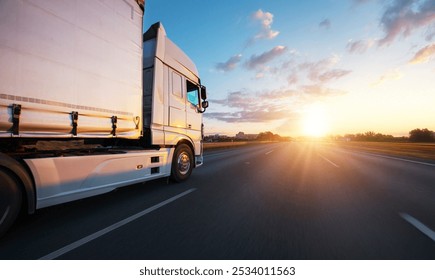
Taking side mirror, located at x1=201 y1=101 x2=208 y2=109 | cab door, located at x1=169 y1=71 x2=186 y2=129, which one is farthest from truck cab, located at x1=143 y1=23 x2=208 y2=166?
side mirror, located at x1=201 y1=101 x2=208 y2=109

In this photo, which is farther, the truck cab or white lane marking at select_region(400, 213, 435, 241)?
the truck cab

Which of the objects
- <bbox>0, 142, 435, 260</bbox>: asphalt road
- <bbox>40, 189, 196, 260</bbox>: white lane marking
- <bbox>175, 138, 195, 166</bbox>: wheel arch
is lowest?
<bbox>0, 142, 435, 260</bbox>: asphalt road

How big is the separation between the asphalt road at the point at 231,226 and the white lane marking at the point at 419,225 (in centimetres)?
2

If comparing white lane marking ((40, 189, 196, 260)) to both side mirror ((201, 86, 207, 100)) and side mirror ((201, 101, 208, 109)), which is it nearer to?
side mirror ((201, 101, 208, 109))

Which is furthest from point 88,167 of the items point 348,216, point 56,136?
point 348,216

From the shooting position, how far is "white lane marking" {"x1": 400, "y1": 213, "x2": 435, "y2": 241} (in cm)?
293

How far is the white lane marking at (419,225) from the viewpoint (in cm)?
293

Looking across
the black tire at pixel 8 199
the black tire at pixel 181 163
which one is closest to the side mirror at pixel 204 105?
the black tire at pixel 181 163

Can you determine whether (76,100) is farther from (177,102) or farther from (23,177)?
(177,102)

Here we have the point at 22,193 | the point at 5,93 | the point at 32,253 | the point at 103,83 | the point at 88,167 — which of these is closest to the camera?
the point at 32,253

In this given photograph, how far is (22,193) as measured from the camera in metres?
2.87

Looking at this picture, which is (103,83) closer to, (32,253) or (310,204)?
(32,253)

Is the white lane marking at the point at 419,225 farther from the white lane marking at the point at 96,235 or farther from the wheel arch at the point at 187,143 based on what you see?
the wheel arch at the point at 187,143

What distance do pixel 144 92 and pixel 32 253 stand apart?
12.6ft
